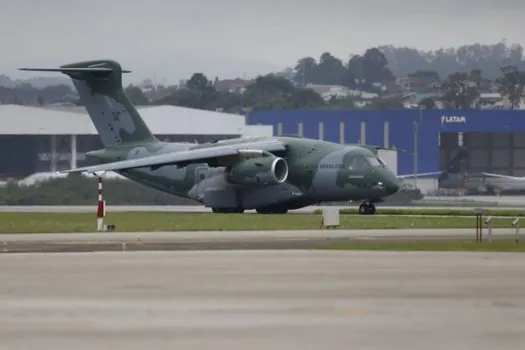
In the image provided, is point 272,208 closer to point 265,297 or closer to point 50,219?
point 50,219

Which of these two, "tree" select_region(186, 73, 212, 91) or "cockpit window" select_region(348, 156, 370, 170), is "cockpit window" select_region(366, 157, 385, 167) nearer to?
"cockpit window" select_region(348, 156, 370, 170)

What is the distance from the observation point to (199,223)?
144ft

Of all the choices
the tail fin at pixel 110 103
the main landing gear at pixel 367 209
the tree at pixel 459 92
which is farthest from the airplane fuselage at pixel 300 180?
the tree at pixel 459 92

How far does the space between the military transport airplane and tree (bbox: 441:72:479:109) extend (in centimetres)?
7118

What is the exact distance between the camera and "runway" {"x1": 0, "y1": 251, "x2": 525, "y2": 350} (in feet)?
50.9

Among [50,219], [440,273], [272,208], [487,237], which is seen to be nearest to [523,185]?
[272,208]

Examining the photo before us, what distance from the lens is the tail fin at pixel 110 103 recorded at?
57562 mm

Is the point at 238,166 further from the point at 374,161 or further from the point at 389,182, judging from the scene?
the point at 389,182

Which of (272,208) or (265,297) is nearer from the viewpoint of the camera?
(265,297)

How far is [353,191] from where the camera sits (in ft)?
175

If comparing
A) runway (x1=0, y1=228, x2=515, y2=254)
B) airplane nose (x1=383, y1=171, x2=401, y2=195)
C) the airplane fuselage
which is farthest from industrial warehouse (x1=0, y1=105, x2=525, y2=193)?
runway (x1=0, y1=228, x2=515, y2=254)

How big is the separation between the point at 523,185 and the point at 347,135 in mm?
14060

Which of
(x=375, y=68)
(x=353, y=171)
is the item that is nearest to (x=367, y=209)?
(x=353, y=171)

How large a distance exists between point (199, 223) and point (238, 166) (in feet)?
32.8
